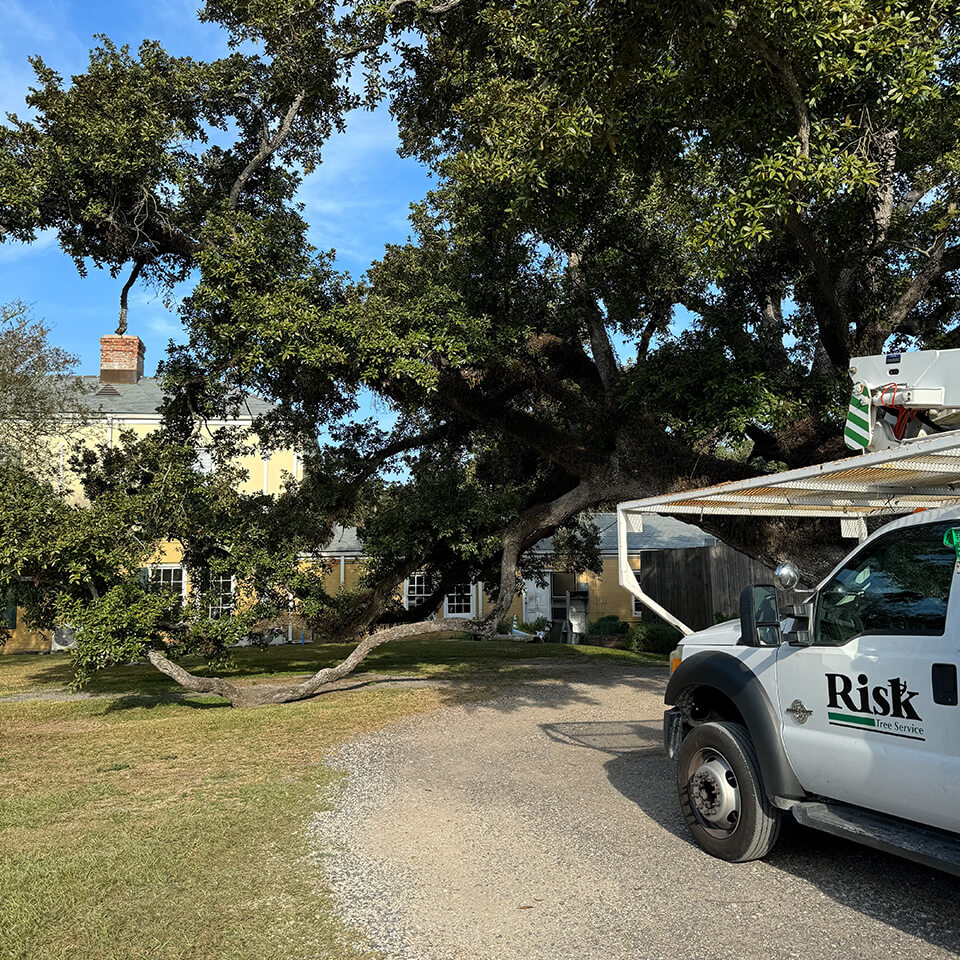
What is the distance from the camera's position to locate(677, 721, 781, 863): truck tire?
510 centimetres

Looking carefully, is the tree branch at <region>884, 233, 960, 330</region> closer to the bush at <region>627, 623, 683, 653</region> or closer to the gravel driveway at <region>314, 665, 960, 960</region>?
the gravel driveway at <region>314, 665, 960, 960</region>

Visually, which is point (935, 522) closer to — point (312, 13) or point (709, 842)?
point (709, 842)

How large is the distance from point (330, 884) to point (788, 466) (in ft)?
31.4

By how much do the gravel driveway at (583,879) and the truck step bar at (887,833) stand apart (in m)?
0.47

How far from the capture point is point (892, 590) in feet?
14.7

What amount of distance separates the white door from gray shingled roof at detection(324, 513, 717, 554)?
1.54 meters

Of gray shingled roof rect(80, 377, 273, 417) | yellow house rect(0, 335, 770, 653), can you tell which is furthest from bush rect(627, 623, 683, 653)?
gray shingled roof rect(80, 377, 273, 417)

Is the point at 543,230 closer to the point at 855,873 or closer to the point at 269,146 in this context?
the point at 269,146

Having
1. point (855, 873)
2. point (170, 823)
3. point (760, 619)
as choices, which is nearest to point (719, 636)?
point (760, 619)

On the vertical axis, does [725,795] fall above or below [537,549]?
below

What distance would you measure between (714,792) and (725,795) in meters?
0.11

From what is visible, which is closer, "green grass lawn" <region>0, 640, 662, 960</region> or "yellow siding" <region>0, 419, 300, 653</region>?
"green grass lawn" <region>0, 640, 662, 960</region>

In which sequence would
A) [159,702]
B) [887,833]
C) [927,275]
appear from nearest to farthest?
[887,833] → [927,275] → [159,702]

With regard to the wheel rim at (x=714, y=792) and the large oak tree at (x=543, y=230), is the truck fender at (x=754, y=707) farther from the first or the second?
the large oak tree at (x=543, y=230)
